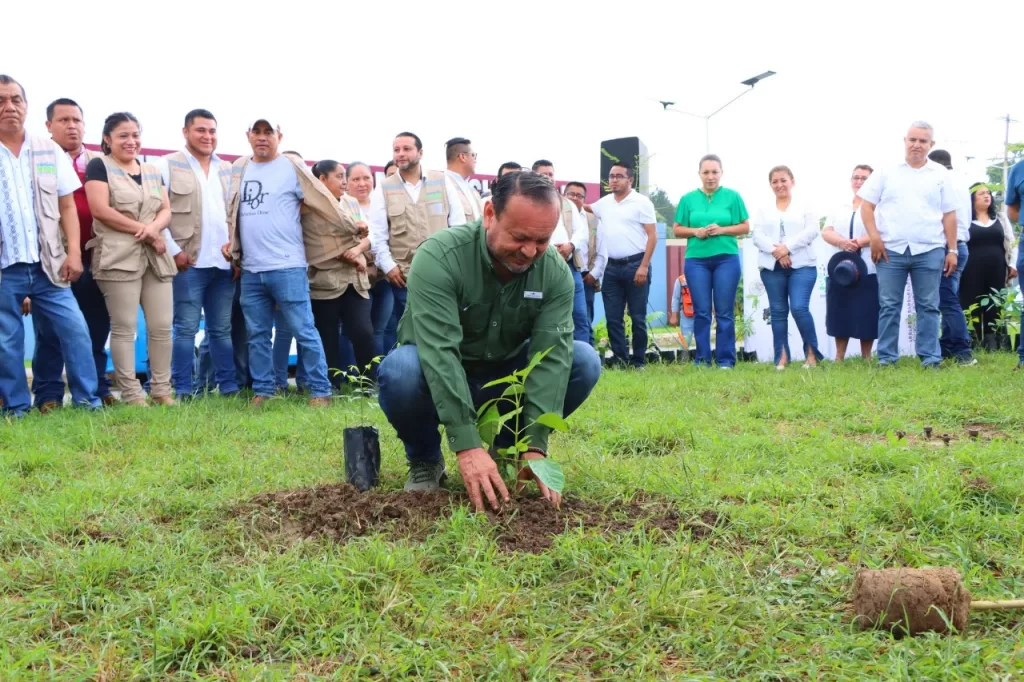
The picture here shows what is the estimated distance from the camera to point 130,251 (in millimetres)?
6000

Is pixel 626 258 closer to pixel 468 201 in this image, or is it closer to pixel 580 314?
pixel 580 314

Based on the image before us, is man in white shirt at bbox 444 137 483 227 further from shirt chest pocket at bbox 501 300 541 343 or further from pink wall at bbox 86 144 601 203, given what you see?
shirt chest pocket at bbox 501 300 541 343

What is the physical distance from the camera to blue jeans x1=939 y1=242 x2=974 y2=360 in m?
7.73

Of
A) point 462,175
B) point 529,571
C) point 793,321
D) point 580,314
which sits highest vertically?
point 462,175

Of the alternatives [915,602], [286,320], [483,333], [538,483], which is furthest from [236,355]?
[915,602]

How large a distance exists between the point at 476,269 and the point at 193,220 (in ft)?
12.6

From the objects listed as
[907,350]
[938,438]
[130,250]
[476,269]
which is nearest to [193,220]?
[130,250]

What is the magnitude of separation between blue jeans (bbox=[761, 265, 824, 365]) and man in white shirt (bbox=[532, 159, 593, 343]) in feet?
5.90

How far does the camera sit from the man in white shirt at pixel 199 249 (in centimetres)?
643

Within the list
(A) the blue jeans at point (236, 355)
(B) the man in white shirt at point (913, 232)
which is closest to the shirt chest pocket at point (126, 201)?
(A) the blue jeans at point (236, 355)

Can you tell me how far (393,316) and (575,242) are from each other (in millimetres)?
1951

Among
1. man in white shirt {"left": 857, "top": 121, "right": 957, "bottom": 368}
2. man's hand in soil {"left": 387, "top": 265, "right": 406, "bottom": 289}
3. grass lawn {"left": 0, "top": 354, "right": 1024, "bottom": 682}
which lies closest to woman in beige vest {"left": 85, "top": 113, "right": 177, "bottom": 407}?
man's hand in soil {"left": 387, "top": 265, "right": 406, "bottom": 289}

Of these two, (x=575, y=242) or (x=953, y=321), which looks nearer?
(x=953, y=321)

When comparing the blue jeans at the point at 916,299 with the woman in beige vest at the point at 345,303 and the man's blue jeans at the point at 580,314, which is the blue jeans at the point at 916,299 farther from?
the woman in beige vest at the point at 345,303
